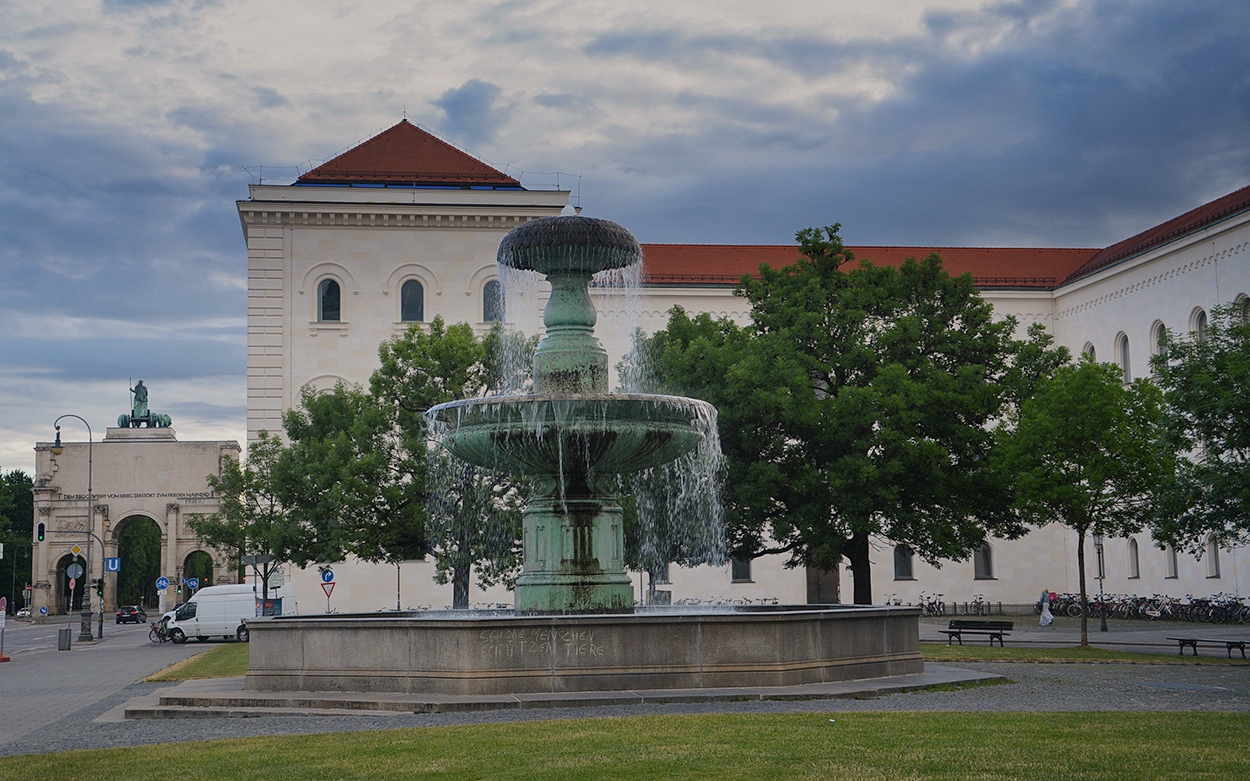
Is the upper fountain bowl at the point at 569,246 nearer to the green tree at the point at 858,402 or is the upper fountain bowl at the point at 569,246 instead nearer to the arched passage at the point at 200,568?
the green tree at the point at 858,402

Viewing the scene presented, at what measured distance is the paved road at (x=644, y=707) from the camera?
13133mm

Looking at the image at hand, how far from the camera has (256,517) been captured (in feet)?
136

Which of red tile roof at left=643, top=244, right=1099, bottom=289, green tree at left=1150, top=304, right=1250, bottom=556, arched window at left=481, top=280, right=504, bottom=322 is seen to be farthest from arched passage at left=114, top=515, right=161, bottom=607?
green tree at left=1150, top=304, right=1250, bottom=556

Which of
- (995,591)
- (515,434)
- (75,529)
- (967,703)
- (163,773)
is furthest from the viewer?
(75,529)

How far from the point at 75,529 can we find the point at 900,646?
8192 centimetres

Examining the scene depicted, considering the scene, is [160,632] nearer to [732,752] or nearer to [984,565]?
[984,565]

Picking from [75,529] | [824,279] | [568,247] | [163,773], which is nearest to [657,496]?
[824,279]

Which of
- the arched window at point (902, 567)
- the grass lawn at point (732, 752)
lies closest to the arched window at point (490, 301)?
the arched window at point (902, 567)

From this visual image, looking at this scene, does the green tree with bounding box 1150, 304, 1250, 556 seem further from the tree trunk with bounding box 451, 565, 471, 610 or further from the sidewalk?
the tree trunk with bounding box 451, 565, 471, 610

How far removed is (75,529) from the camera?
87.7 meters

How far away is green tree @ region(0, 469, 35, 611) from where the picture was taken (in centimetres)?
10326

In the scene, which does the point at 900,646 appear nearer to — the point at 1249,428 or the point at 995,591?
the point at 1249,428

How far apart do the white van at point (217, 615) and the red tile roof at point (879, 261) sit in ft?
75.0

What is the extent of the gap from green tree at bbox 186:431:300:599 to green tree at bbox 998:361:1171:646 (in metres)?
21.1
